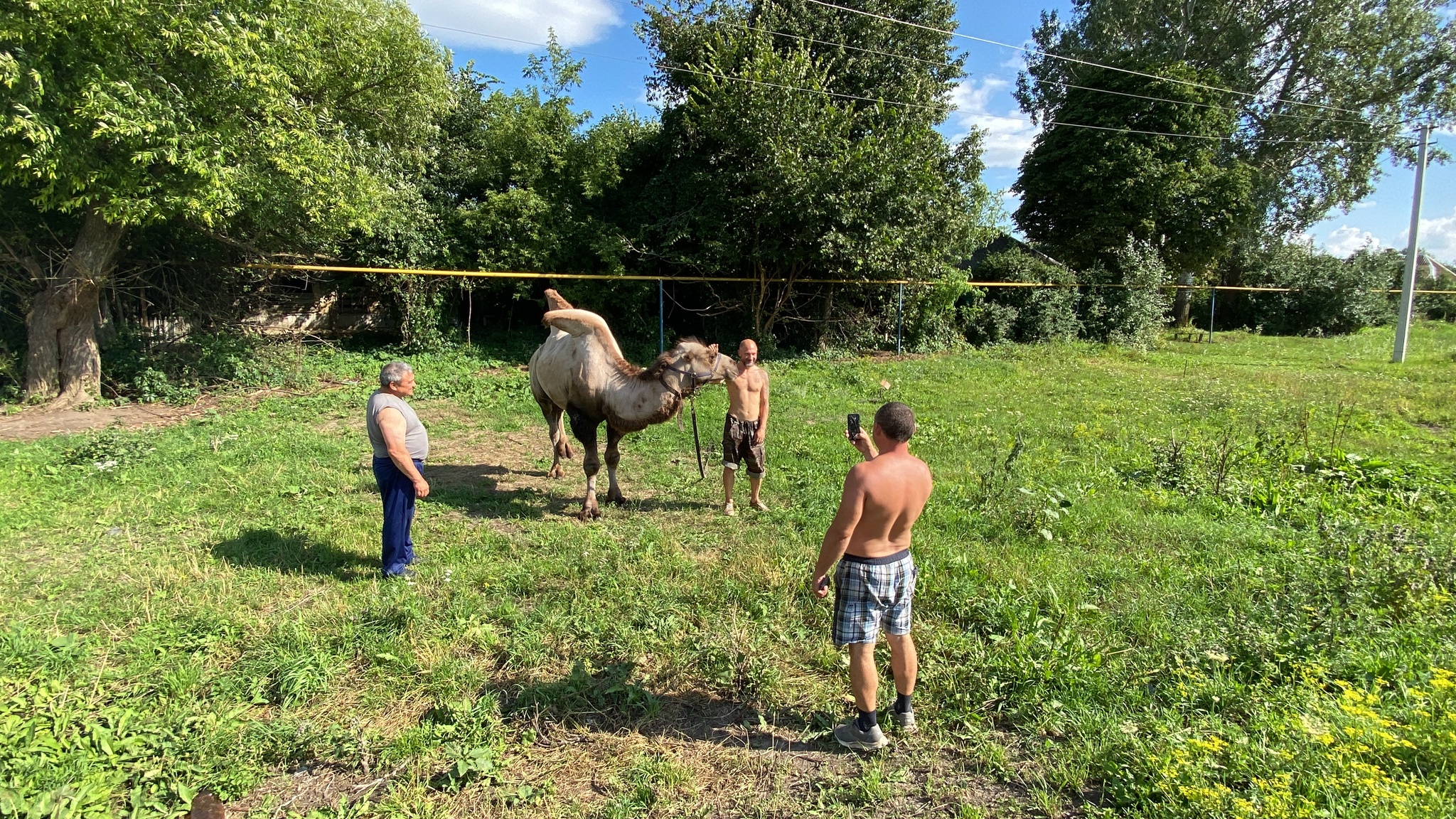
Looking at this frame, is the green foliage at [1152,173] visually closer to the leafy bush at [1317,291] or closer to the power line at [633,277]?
the power line at [633,277]

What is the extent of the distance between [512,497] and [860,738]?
173 inches

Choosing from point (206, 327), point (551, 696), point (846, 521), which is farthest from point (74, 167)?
point (846, 521)

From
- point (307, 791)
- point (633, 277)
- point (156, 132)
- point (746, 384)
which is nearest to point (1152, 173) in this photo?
point (633, 277)

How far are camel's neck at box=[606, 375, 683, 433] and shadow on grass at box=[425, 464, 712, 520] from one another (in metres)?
0.85

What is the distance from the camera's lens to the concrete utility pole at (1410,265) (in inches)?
636

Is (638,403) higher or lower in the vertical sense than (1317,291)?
lower

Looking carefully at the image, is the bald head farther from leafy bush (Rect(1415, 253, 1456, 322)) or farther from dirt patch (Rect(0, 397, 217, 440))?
leafy bush (Rect(1415, 253, 1456, 322))

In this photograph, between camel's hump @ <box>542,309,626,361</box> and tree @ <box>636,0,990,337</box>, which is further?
tree @ <box>636,0,990,337</box>

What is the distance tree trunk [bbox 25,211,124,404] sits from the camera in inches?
368

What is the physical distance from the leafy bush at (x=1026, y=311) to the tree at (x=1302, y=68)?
8.99m

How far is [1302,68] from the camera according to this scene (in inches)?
991

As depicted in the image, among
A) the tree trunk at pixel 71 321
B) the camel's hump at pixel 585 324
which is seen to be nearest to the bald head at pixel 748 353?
the camel's hump at pixel 585 324

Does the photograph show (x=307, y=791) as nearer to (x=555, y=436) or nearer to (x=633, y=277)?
(x=555, y=436)

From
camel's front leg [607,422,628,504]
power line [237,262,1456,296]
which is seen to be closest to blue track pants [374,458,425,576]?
camel's front leg [607,422,628,504]
